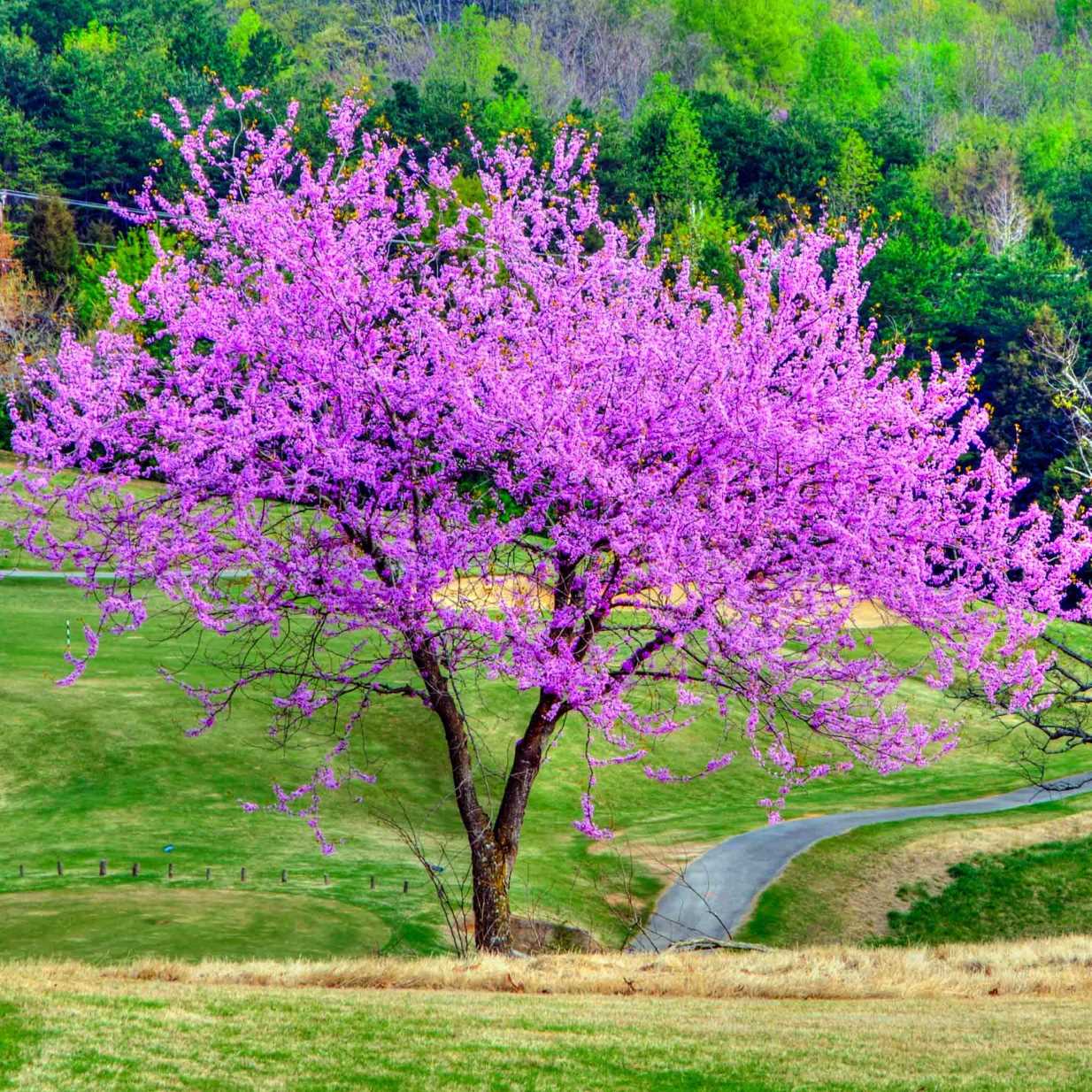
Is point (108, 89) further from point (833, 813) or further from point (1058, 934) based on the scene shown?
point (1058, 934)

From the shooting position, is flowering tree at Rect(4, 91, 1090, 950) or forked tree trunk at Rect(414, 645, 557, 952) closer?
flowering tree at Rect(4, 91, 1090, 950)

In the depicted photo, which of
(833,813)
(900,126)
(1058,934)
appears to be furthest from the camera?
(900,126)

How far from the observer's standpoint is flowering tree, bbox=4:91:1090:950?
64.2 feet

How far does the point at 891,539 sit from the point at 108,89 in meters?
93.7

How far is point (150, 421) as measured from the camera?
2009cm

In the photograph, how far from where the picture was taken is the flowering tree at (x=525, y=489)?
64.2 feet

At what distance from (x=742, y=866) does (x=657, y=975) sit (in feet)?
42.5

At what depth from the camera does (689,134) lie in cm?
9950

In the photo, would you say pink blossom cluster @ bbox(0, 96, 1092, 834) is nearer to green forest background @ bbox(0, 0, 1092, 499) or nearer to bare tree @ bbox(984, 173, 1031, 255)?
green forest background @ bbox(0, 0, 1092, 499)

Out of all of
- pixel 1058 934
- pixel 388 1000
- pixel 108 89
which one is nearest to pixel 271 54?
pixel 108 89

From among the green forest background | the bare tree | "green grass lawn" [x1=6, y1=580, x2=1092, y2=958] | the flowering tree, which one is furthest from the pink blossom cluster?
the bare tree

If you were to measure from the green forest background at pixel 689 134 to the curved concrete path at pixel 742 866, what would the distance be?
10879 mm

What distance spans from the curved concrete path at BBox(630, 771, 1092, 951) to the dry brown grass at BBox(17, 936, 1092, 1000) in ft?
14.4

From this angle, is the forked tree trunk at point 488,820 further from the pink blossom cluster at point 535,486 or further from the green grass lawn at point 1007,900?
the green grass lawn at point 1007,900
